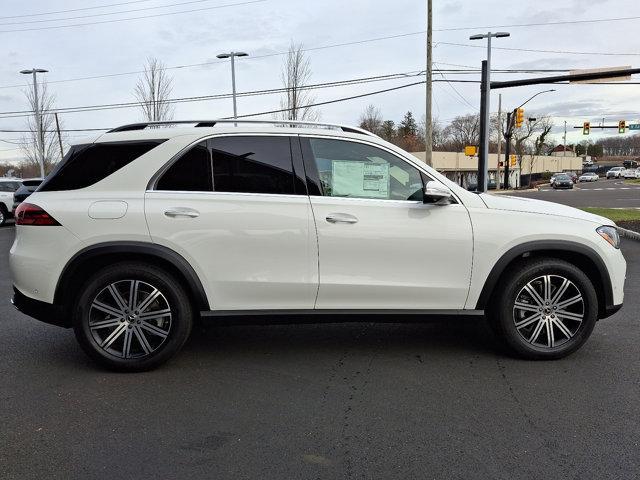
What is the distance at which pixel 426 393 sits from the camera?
12.4 feet

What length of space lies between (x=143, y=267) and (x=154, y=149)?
3.02ft

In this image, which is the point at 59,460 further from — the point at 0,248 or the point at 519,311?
the point at 0,248

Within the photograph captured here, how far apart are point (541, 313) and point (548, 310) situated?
0.06 meters

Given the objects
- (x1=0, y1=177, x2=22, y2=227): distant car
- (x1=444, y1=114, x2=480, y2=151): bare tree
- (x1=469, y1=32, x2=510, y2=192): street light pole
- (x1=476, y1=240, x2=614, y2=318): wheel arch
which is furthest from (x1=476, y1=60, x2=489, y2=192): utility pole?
(x1=444, y1=114, x2=480, y2=151): bare tree

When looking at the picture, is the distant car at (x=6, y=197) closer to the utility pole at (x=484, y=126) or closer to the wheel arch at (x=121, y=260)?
the utility pole at (x=484, y=126)

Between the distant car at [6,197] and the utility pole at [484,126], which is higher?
the utility pole at [484,126]

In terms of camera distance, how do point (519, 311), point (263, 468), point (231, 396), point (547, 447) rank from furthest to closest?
point (519, 311) → point (231, 396) → point (547, 447) → point (263, 468)

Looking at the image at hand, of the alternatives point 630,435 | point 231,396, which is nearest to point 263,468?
point 231,396

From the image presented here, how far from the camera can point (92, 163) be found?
13.6 feet

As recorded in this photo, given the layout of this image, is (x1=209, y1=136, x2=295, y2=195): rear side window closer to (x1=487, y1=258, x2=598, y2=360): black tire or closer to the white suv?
the white suv

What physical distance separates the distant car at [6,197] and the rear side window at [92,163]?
17.2 meters

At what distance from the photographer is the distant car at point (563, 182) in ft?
159

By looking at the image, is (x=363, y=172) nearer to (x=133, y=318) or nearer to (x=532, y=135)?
(x=133, y=318)

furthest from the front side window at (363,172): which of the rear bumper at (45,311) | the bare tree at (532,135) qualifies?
the bare tree at (532,135)
